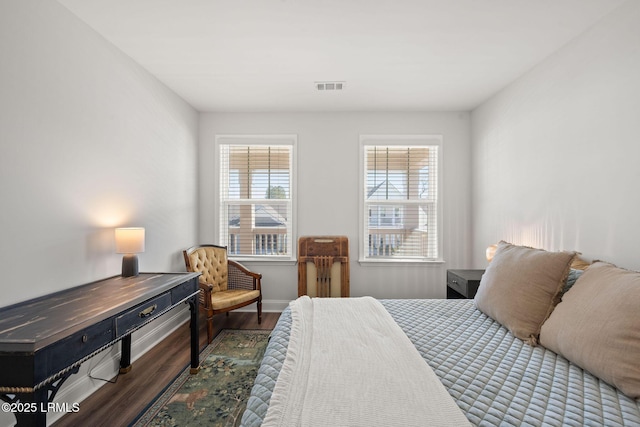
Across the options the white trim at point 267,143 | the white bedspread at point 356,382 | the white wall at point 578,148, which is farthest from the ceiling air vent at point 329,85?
the white bedspread at point 356,382

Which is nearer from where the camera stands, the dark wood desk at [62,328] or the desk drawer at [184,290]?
the dark wood desk at [62,328]

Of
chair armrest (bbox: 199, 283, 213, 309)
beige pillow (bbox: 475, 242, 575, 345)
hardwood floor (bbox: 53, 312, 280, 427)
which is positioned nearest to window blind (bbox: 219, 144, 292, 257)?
chair armrest (bbox: 199, 283, 213, 309)

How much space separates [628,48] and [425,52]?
1253 millimetres

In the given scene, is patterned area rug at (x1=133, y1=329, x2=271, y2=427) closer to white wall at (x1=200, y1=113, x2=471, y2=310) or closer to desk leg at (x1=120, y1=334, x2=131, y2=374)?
desk leg at (x1=120, y1=334, x2=131, y2=374)

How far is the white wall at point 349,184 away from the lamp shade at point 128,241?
5.66 ft

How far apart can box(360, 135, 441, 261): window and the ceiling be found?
2.70ft

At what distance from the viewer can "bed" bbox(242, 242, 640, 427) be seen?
0.94 metres

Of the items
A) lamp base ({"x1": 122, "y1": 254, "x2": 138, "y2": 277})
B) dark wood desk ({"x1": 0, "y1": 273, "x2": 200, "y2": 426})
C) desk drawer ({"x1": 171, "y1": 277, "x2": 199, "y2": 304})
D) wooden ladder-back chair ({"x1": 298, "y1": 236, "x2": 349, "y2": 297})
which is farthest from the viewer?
wooden ladder-back chair ({"x1": 298, "y1": 236, "x2": 349, "y2": 297})

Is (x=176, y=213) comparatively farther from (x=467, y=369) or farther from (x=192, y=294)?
(x=467, y=369)

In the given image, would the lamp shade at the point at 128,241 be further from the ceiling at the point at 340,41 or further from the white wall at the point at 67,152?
the ceiling at the point at 340,41

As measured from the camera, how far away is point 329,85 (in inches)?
115

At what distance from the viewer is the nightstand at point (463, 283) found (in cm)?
259

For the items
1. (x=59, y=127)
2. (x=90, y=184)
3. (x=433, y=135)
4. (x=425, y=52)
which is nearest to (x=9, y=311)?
(x=90, y=184)

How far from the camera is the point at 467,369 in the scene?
122 cm
